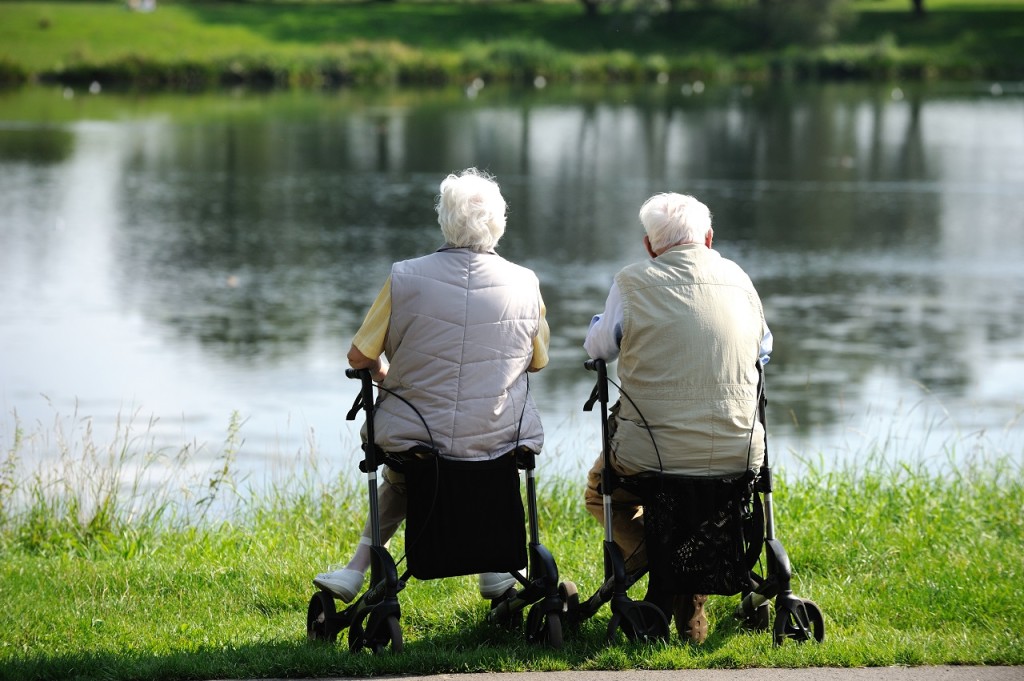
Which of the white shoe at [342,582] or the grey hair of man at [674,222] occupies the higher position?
the grey hair of man at [674,222]

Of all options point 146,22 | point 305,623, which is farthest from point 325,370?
point 146,22

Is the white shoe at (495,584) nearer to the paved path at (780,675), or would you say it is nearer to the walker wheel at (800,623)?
the paved path at (780,675)

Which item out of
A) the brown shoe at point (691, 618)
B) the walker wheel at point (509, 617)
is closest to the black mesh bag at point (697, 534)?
the brown shoe at point (691, 618)

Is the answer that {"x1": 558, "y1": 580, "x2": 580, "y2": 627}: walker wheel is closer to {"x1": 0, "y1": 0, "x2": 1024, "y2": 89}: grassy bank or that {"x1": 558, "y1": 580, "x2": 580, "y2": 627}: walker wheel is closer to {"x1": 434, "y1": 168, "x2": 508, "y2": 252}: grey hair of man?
{"x1": 434, "y1": 168, "x2": 508, "y2": 252}: grey hair of man

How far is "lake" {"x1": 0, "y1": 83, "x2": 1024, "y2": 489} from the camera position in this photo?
422 inches

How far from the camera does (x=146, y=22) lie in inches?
2285

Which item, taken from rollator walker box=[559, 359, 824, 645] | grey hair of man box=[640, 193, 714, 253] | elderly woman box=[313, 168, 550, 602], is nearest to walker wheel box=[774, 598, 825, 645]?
rollator walker box=[559, 359, 824, 645]

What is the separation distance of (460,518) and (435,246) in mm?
14967

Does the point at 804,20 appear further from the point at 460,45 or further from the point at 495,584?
the point at 495,584

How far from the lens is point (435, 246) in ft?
64.2

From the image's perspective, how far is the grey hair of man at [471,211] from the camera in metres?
4.79

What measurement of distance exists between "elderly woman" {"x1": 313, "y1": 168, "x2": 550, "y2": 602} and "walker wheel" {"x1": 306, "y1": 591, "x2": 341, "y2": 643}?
1.9 inches

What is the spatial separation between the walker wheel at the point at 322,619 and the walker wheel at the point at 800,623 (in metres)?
1.52

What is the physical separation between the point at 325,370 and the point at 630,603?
7.98 metres
